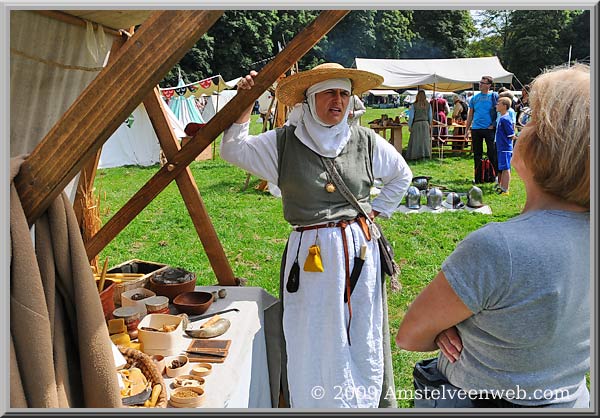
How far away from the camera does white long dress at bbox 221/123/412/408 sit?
201 centimetres

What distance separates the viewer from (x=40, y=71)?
1.63 metres

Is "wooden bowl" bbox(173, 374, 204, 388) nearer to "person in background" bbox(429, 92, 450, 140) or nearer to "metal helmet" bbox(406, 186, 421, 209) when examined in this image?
"metal helmet" bbox(406, 186, 421, 209)

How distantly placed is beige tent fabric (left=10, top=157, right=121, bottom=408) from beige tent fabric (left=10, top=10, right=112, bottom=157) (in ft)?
2.81

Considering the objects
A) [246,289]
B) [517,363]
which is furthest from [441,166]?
[517,363]

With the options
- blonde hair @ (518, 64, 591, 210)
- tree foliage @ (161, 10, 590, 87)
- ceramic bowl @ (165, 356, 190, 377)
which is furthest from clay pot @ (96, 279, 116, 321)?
tree foliage @ (161, 10, 590, 87)

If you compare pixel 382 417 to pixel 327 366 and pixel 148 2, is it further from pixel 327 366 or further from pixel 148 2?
pixel 327 366

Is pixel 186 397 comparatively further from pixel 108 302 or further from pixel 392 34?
pixel 392 34

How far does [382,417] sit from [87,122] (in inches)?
28.2

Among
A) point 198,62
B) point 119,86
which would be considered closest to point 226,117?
point 119,86

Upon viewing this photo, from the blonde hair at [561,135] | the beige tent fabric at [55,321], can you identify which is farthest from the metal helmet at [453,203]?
the beige tent fabric at [55,321]

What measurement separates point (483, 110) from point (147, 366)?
734 centimetres

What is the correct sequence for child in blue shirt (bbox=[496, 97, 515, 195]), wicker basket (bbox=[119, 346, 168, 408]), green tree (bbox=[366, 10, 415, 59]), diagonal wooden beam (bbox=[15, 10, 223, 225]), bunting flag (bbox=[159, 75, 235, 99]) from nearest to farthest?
diagonal wooden beam (bbox=[15, 10, 223, 225]) < wicker basket (bbox=[119, 346, 168, 408]) < child in blue shirt (bbox=[496, 97, 515, 195]) < bunting flag (bbox=[159, 75, 235, 99]) < green tree (bbox=[366, 10, 415, 59])

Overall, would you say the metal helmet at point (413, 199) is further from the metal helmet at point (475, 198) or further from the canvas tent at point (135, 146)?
the canvas tent at point (135, 146)

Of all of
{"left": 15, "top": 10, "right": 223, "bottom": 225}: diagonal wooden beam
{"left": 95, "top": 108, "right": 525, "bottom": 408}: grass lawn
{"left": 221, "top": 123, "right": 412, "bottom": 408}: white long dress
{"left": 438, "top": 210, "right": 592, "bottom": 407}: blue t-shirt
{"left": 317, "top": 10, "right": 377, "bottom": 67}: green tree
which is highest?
{"left": 317, "top": 10, "right": 377, "bottom": 67}: green tree
